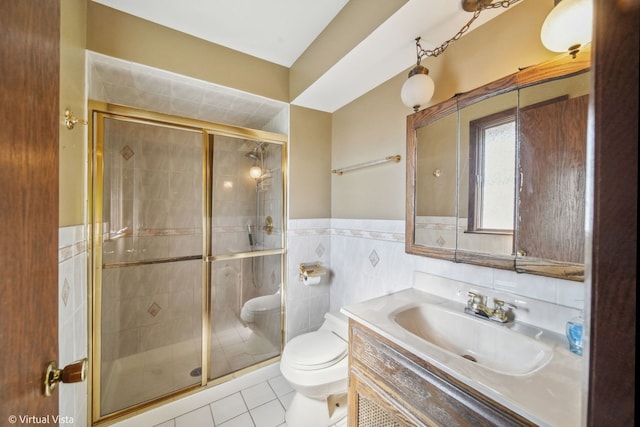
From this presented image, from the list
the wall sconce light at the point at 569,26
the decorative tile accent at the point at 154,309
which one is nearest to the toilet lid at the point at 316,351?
the decorative tile accent at the point at 154,309

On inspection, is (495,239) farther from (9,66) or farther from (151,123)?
(151,123)

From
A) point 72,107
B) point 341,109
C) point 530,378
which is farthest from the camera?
point 341,109

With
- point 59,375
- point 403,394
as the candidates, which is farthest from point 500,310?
point 59,375

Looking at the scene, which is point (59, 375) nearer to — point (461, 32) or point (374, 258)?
point (374, 258)

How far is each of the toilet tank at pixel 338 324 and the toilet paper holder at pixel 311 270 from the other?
35cm

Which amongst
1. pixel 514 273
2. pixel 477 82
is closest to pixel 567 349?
pixel 514 273

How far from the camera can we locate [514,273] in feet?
3.31

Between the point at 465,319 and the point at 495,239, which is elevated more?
the point at 495,239

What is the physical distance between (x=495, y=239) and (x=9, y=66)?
5.04 feet

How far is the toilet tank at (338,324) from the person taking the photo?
5.33 ft

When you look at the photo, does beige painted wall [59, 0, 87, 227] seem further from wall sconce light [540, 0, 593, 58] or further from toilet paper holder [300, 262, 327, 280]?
wall sconce light [540, 0, 593, 58]

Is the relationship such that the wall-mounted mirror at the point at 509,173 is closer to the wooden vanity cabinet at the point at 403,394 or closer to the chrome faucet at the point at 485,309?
the chrome faucet at the point at 485,309

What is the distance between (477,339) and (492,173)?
2.42ft

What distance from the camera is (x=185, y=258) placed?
1.97 m
